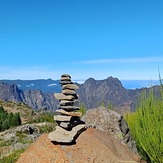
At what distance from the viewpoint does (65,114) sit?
28.1 feet

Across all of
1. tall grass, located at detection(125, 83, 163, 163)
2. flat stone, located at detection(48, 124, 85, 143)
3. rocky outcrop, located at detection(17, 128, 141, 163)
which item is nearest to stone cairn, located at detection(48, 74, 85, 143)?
flat stone, located at detection(48, 124, 85, 143)

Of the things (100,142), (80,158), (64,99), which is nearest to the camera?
(80,158)

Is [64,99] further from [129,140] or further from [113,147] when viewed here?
[129,140]

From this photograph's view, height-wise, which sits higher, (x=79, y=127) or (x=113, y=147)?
(x=79, y=127)

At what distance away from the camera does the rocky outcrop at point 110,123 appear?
1068cm

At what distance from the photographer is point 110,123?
35.7 ft

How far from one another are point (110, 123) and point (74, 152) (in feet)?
11.9

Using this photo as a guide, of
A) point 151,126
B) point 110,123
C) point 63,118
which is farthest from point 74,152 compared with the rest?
point 110,123

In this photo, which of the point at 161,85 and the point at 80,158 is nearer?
the point at 80,158

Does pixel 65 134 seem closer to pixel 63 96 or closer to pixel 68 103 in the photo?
pixel 68 103

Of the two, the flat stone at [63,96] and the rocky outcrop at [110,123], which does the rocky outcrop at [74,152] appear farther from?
the rocky outcrop at [110,123]

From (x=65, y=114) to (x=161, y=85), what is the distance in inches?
110

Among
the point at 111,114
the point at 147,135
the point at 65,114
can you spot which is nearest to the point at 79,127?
the point at 65,114

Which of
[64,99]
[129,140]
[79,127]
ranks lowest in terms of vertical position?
[129,140]
